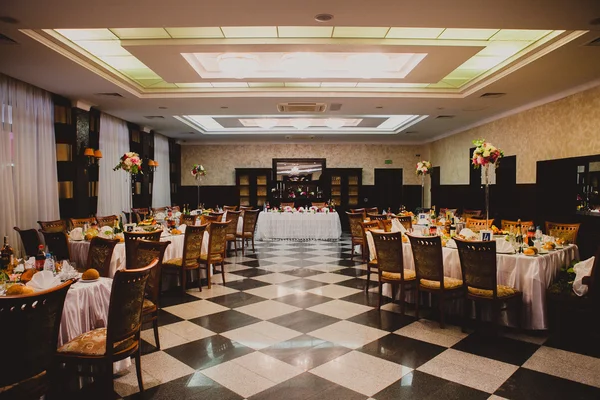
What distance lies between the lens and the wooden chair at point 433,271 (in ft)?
13.5

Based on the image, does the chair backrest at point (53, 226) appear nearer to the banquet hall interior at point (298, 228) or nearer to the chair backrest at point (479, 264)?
the banquet hall interior at point (298, 228)

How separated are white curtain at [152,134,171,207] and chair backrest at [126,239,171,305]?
8.64 metres

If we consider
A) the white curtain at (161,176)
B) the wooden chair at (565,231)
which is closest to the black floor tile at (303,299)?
the wooden chair at (565,231)

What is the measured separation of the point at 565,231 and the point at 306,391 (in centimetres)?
468

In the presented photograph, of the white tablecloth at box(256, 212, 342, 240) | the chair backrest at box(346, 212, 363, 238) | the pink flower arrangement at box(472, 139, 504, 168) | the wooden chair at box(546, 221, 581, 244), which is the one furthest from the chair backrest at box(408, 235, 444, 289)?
the white tablecloth at box(256, 212, 342, 240)

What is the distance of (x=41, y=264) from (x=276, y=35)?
378cm

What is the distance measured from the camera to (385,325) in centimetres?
420

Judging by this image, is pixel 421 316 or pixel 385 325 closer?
pixel 385 325

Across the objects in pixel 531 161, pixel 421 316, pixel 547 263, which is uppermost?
pixel 531 161

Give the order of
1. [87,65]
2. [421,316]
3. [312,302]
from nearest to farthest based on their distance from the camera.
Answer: [421,316] → [312,302] → [87,65]

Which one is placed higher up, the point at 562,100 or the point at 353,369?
the point at 562,100

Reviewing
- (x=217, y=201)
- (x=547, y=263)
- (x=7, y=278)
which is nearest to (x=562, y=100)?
(x=547, y=263)

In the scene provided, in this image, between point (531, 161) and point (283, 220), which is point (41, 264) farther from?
point (531, 161)

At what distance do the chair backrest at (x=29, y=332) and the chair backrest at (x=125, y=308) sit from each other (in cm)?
32
